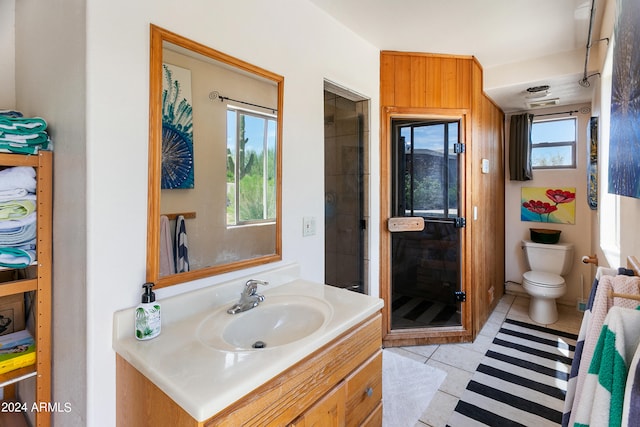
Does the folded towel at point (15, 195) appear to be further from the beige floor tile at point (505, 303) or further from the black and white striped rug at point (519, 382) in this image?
the beige floor tile at point (505, 303)

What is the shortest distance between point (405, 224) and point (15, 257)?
2260 millimetres

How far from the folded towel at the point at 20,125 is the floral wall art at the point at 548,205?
4.12 m

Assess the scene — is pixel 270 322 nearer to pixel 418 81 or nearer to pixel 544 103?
pixel 418 81

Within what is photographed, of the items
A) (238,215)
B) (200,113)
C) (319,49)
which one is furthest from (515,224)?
(200,113)

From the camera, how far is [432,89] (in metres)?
2.46

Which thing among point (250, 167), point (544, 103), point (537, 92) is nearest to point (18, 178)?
point (250, 167)

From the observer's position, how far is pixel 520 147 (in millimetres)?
3340

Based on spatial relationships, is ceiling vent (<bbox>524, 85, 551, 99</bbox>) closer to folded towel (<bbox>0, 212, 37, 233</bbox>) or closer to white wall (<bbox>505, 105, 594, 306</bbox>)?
white wall (<bbox>505, 105, 594, 306</bbox>)

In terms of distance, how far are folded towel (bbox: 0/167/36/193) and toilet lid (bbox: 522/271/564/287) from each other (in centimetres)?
368

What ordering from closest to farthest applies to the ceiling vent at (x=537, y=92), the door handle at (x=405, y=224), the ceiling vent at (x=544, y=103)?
the door handle at (x=405, y=224) < the ceiling vent at (x=537, y=92) < the ceiling vent at (x=544, y=103)

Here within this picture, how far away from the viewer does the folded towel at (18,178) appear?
1059 mm

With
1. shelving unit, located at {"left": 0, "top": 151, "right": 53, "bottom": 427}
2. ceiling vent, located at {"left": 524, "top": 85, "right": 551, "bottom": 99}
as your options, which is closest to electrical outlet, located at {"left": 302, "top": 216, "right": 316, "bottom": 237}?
shelving unit, located at {"left": 0, "top": 151, "right": 53, "bottom": 427}

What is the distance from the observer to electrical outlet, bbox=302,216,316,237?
5.72 ft

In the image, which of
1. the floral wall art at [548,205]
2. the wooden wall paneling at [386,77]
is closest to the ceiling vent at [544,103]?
the floral wall art at [548,205]
